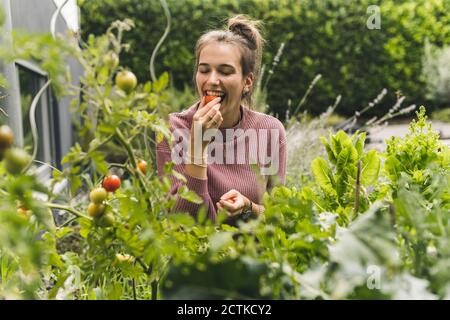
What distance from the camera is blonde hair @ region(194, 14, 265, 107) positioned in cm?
195

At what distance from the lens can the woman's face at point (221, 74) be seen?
68.9 inches

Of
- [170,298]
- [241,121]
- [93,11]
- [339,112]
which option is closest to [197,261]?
[170,298]

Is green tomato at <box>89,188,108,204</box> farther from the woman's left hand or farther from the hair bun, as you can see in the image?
the hair bun

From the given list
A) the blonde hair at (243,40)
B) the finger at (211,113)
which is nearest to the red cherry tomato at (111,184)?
the finger at (211,113)

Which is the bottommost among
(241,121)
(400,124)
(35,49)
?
(400,124)

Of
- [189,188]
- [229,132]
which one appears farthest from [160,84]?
[229,132]

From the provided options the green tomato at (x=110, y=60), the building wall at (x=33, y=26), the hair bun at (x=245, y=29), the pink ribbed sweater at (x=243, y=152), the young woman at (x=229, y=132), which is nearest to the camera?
the green tomato at (x=110, y=60)

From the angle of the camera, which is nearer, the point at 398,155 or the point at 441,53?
the point at 398,155

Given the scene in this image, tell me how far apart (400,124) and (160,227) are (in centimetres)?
972

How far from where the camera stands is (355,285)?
1.70 ft

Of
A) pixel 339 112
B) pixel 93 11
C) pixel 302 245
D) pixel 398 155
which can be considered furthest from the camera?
pixel 339 112

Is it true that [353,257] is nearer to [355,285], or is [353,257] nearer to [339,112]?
[355,285]

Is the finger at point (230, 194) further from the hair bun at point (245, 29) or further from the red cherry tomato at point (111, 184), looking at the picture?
the hair bun at point (245, 29)

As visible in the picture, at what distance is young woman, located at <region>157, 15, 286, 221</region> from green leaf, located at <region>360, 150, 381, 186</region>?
55 centimetres
